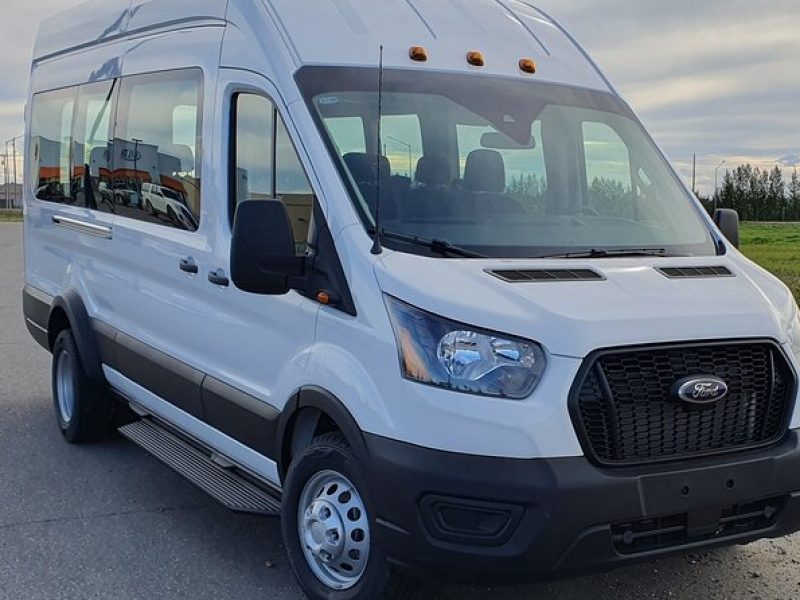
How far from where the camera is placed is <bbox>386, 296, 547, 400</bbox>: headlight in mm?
3264

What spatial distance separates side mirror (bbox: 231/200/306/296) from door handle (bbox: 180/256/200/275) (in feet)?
3.39

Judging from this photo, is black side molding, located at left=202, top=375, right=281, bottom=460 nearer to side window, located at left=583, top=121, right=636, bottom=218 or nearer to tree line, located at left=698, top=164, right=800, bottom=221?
side window, located at left=583, top=121, right=636, bottom=218

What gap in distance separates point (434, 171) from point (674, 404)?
4.71 ft

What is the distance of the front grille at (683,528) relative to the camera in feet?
11.1

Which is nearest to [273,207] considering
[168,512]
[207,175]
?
[207,175]

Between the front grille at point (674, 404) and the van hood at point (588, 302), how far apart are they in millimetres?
67

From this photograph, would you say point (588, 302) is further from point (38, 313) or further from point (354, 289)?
point (38, 313)

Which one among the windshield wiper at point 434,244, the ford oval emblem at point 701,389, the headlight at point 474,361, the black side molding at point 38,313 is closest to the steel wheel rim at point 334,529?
the headlight at point 474,361

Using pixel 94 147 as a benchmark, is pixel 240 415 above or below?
below

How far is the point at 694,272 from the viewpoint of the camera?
12.7 ft

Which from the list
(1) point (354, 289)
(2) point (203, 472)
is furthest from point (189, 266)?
(1) point (354, 289)

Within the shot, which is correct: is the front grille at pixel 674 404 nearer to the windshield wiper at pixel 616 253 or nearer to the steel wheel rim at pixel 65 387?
the windshield wiper at pixel 616 253

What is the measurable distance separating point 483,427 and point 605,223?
144 cm

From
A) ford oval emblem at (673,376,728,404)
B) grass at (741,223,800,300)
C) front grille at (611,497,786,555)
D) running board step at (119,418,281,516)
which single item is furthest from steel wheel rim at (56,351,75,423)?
grass at (741,223,800,300)
